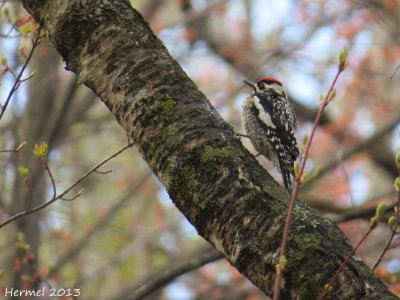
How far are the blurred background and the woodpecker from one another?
604mm

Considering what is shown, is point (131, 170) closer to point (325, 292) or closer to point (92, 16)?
point (92, 16)

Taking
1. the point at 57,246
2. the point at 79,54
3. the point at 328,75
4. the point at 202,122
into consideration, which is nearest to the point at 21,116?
the point at 57,246

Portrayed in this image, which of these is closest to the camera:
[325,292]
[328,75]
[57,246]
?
[325,292]

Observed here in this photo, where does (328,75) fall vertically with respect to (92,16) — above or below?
above

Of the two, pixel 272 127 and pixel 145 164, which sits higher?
pixel 145 164

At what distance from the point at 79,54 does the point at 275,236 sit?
4.02ft

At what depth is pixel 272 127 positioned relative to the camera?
18.3 ft

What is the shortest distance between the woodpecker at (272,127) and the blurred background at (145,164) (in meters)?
0.60

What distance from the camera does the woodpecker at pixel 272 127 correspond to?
211 inches

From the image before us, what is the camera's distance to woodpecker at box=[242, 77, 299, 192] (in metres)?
5.37

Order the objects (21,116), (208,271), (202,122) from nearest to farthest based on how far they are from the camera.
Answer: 1. (202,122)
2. (21,116)
3. (208,271)

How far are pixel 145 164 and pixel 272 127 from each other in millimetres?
6115

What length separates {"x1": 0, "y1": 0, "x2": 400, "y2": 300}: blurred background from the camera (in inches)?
259

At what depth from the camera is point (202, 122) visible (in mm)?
2150
